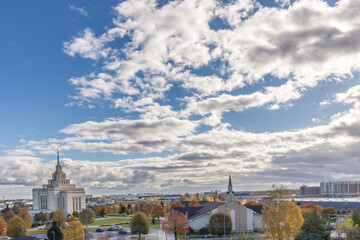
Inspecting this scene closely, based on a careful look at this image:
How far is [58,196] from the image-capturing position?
15412 cm

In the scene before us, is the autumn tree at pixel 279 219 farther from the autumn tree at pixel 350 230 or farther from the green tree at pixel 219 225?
the green tree at pixel 219 225

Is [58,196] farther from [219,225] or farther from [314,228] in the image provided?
[314,228]

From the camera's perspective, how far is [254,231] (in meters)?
76.2

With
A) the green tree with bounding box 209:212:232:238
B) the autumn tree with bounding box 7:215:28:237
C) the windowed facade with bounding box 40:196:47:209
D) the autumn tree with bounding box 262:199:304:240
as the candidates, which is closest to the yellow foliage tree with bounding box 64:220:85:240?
the autumn tree with bounding box 7:215:28:237

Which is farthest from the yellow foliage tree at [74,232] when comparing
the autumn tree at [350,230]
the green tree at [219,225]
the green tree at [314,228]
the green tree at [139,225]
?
the autumn tree at [350,230]

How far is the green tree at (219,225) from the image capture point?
66.1 metres

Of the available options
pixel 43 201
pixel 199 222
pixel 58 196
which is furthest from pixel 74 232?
pixel 43 201

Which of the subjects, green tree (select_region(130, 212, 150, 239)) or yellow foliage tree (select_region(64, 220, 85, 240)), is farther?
green tree (select_region(130, 212, 150, 239))

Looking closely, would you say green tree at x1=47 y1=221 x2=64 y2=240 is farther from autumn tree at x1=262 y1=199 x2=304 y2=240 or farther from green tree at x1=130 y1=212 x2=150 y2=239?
autumn tree at x1=262 y1=199 x2=304 y2=240

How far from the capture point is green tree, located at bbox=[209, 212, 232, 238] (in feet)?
217

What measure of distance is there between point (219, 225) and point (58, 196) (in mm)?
109096

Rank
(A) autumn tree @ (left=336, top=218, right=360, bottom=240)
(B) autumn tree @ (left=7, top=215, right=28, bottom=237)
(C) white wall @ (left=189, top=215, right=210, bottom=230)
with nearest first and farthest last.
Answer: (A) autumn tree @ (left=336, top=218, right=360, bottom=240) → (B) autumn tree @ (left=7, top=215, right=28, bottom=237) → (C) white wall @ (left=189, top=215, right=210, bottom=230)

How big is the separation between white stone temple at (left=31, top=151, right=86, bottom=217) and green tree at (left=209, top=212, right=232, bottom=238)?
98.7 m

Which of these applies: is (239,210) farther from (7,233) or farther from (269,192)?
(7,233)
